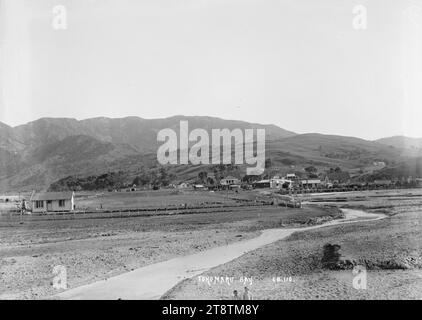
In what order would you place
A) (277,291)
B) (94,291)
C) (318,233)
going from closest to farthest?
(277,291) < (94,291) < (318,233)

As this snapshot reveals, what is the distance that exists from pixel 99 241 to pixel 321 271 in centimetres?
1686

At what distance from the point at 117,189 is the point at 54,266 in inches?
4381

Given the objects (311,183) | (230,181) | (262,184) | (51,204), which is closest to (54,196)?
(51,204)

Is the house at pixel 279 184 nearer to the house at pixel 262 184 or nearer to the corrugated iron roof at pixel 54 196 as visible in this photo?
the house at pixel 262 184

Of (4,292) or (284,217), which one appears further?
(284,217)

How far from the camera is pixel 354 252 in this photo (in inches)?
970

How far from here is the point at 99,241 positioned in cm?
3341

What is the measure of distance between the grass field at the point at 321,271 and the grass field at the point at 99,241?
503 centimetres

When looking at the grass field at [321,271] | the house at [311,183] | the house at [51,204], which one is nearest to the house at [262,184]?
the house at [311,183]

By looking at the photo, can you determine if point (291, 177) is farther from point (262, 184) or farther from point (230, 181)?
point (230, 181)

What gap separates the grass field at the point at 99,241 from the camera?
74.6 ft
